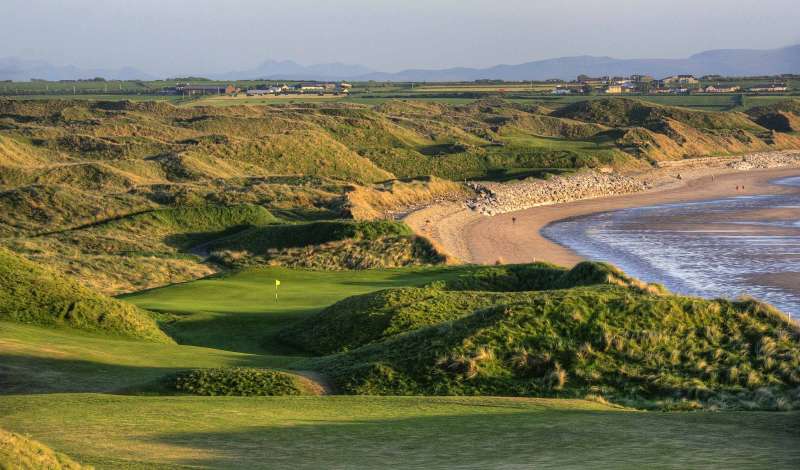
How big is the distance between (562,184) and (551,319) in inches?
3236

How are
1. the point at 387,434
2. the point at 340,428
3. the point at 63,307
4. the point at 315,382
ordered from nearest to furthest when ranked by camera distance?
1. the point at 387,434
2. the point at 340,428
3. the point at 315,382
4. the point at 63,307

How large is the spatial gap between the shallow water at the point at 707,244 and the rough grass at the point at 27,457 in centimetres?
3815

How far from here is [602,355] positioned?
80.0 ft

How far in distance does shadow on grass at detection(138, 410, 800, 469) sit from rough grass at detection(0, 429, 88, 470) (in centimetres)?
214

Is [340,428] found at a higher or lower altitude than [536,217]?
higher

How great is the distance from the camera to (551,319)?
25.9 metres

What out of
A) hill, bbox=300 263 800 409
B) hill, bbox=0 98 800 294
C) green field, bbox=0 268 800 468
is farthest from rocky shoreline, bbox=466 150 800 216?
green field, bbox=0 268 800 468

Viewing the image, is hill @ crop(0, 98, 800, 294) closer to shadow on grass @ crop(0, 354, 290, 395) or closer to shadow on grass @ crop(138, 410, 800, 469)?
shadow on grass @ crop(0, 354, 290, 395)

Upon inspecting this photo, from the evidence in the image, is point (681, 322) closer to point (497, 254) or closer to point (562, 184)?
point (497, 254)

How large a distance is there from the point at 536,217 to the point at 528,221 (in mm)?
3157

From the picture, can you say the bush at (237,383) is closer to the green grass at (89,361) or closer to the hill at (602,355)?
the green grass at (89,361)

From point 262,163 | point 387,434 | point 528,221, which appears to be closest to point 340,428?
point 387,434

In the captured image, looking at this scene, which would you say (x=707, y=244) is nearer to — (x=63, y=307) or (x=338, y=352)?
(x=338, y=352)

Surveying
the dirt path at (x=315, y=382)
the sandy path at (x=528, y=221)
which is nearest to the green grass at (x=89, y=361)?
the dirt path at (x=315, y=382)
